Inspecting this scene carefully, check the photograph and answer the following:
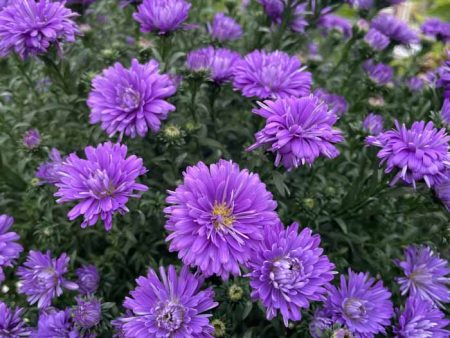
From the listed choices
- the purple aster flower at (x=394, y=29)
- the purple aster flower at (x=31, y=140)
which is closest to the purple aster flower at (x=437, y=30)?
the purple aster flower at (x=394, y=29)

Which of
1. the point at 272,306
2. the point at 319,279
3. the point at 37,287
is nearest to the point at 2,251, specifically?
the point at 37,287

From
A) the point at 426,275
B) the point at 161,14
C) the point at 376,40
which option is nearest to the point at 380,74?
the point at 376,40

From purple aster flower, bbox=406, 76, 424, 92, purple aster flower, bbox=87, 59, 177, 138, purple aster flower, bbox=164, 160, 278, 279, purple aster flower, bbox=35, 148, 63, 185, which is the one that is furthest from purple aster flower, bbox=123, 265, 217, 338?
purple aster flower, bbox=406, 76, 424, 92

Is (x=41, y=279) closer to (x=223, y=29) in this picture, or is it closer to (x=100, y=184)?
(x=100, y=184)

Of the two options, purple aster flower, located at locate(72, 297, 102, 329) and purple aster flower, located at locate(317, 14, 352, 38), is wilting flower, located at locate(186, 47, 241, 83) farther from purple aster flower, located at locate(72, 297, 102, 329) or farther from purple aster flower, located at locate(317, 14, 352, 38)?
purple aster flower, located at locate(317, 14, 352, 38)

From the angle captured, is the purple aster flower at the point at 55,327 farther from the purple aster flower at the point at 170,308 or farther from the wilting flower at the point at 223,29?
the wilting flower at the point at 223,29

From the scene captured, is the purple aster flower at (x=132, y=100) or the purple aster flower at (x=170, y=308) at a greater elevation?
the purple aster flower at (x=132, y=100)
